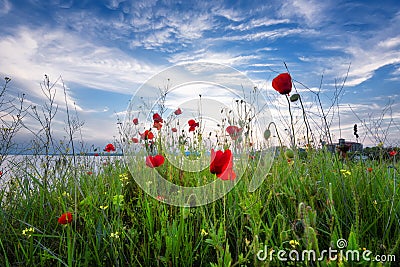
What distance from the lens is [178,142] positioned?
11.2 feet

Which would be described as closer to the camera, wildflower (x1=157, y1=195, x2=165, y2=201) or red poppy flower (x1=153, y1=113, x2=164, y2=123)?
wildflower (x1=157, y1=195, x2=165, y2=201)

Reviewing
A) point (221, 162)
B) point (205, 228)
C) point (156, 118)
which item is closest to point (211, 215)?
point (205, 228)

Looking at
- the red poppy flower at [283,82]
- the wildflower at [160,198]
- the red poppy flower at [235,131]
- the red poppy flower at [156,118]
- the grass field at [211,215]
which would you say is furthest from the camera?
the red poppy flower at [156,118]

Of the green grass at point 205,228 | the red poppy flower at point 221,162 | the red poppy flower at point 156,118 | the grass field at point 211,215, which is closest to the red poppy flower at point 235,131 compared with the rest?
the grass field at point 211,215

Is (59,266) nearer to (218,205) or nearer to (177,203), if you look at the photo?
(177,203)

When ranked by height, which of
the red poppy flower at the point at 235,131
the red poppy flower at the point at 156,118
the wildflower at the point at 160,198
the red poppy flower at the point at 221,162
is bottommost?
the wildflower at the point at 160,198

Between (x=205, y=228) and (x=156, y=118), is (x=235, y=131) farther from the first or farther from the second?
(x=205, y=228)

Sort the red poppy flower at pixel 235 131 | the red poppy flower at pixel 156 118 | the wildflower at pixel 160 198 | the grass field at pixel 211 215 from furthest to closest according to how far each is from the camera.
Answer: the red poppy flower at pixel 156 118 < the red poppy flower at pixel 235 131 < the wildflower at pixel 160 198 < the grass field at pixel 211 215

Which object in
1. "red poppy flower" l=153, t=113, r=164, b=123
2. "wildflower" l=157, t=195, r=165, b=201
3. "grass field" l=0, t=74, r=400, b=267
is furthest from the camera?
"red poppy flower" l=153, t=113, r=164, b=123

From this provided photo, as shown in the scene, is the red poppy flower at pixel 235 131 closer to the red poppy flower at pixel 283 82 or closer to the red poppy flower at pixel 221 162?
the red poppy flower at pixel 283 82

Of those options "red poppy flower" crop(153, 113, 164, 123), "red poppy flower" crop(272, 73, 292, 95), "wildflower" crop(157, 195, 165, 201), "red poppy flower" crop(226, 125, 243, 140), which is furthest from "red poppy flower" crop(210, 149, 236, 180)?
"red poppy flower" crop(153, 113, 164, 123)

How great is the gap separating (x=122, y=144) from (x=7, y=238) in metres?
1.74

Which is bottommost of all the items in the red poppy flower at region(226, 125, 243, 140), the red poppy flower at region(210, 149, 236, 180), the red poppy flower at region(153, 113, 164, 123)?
the red poppy flower at region(210, 149, 236, 180)

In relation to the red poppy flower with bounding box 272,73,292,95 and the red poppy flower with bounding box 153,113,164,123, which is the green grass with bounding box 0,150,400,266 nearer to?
the red poppy flower with bounding box 272,73,292,95
